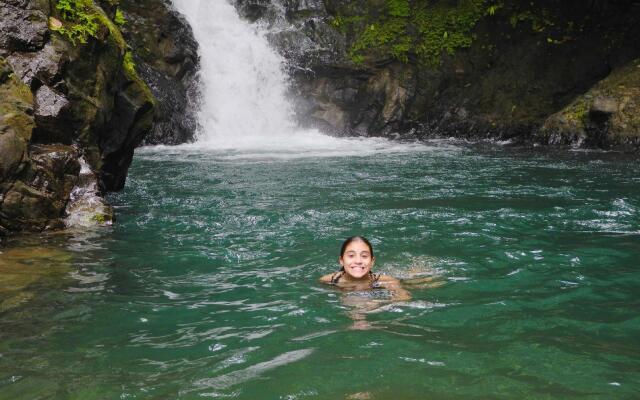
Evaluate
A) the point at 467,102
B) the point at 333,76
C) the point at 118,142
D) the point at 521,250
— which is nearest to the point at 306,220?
the point at 521,250

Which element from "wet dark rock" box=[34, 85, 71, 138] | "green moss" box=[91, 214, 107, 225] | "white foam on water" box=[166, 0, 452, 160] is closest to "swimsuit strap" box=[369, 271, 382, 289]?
"green moss" box=[91, 214, 107, 225]

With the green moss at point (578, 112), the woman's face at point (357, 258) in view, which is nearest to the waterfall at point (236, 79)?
the green moss at point (578, 112)

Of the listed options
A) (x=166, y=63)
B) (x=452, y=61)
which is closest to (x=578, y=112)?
(x=452, y=61)

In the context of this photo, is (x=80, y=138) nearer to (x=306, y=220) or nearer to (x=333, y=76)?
(x=306, y=220)

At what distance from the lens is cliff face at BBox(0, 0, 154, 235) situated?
7.98 m

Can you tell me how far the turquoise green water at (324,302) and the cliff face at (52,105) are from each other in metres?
0.65

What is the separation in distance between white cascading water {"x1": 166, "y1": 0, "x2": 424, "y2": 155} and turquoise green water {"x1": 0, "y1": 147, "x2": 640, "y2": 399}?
45.7ft

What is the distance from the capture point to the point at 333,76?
1030 inches

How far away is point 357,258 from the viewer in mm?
5668

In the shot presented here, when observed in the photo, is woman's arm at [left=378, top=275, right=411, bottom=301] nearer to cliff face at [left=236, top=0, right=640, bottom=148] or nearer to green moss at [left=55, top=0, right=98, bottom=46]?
green moss at [left=55, top=0, right=98, bottom=46]

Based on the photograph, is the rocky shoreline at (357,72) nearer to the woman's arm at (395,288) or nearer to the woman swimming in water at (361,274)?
the woman swimming in water at (361,274)

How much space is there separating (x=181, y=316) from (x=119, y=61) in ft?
23.5

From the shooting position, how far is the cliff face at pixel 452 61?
21.3 m

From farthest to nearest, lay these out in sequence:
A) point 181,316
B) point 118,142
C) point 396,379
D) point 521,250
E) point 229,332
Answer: point 118,142 < point 521,250 < point 181,316 < point 229,332 < point 396,379
